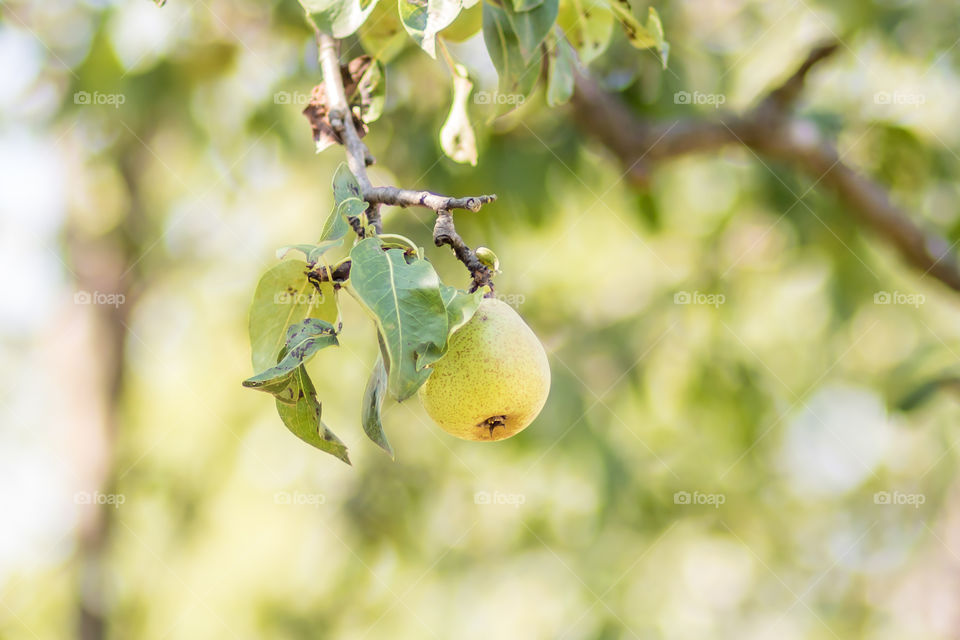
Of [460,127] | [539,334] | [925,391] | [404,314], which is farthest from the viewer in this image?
[539,334]

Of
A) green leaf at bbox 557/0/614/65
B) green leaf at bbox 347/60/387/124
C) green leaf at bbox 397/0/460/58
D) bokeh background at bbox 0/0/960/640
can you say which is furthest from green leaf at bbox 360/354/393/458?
bokeh background at bbox 0/0/960/640

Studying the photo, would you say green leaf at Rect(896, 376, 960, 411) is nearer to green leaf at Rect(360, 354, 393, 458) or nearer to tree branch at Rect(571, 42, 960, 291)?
tree branch at Rect(571, 42, 960, 291)

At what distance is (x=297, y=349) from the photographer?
40.4 inches

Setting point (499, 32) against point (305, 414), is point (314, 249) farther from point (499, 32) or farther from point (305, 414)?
point (499, 32)

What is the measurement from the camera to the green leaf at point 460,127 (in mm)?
1683

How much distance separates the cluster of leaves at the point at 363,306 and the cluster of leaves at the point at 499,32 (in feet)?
0.77

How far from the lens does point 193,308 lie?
5180 millimetres

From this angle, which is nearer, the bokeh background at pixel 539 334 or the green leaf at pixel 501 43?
the green leaf at pixel 501 43

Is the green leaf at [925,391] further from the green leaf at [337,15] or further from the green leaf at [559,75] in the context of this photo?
the green leaf at [337,15]

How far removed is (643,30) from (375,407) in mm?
1116

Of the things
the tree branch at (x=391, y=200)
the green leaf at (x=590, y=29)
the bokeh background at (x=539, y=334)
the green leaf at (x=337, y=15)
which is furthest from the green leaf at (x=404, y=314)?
the bokeh background at (x=539, y=334)

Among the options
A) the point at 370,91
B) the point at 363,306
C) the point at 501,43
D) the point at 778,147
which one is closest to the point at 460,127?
the point at 370,91

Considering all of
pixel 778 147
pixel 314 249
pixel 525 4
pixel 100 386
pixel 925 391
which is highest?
pixel 525 4

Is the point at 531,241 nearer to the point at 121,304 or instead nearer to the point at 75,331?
the point at 121,304
